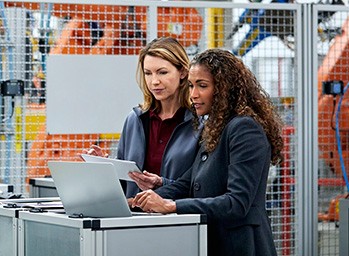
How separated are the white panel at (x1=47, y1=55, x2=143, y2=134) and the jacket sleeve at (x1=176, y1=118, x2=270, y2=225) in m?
2.63

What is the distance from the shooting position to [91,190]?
3.43 m

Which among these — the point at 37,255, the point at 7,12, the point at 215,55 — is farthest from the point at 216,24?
the point at 37,255

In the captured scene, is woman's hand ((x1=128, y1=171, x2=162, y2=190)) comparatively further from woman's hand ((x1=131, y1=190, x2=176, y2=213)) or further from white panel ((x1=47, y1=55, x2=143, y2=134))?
white panel ((x1=47, y1=55, x2=143, y2=134))

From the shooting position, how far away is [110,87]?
618 centimetres

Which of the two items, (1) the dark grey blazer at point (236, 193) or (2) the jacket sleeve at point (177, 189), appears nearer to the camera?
(1) the dark grey blazer at point (236, 193)

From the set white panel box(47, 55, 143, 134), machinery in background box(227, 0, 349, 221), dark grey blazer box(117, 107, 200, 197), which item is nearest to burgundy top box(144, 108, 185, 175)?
dark grey blazer box(117, 107, 200, 197)

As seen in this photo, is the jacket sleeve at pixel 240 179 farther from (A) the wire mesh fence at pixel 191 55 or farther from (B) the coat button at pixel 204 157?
(A) the wire mesh fence at pixel 191 55

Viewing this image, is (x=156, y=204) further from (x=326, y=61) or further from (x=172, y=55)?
(x=326, y=61)

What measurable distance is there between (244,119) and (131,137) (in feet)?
3.00

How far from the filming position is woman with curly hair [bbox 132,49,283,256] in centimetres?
353

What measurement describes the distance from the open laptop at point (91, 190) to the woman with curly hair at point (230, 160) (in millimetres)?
182

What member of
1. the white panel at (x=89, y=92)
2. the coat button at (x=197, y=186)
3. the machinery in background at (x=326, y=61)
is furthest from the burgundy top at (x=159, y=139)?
the machinery in background at (x=326, y=61)

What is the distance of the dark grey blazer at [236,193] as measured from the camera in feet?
11.6

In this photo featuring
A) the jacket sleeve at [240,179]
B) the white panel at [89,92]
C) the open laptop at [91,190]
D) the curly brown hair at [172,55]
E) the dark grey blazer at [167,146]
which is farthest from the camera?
the white panel at [89,92]
